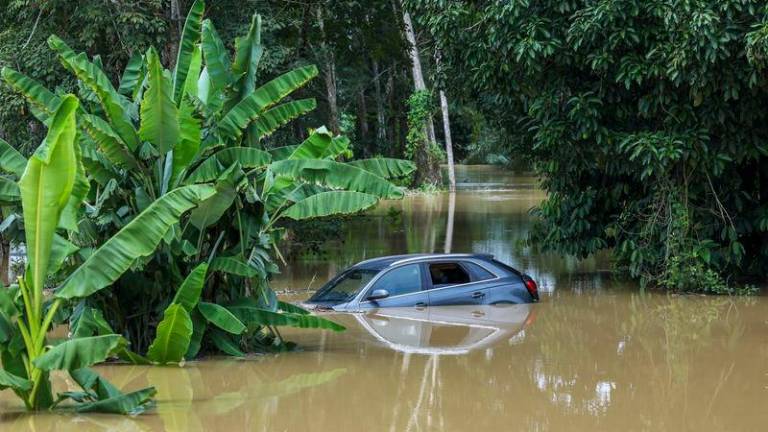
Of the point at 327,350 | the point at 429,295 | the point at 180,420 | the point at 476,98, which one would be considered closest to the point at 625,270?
the point at 476,98

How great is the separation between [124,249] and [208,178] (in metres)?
2.82

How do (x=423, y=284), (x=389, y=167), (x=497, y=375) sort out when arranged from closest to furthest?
(x=497, y=375), (x=389, y=167), (x=423, y=284)

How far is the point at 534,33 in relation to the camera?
18.6 m

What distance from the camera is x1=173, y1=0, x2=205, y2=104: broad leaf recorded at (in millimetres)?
14477

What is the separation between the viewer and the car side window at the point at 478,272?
17.8m

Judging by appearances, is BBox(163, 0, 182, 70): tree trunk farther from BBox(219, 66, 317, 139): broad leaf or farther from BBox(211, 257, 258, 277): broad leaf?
BBox(211, 257, 258, 277): broad leaf

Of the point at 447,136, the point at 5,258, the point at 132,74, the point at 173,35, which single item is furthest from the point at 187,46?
the point at 447,136

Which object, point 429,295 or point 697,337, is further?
point 429,295

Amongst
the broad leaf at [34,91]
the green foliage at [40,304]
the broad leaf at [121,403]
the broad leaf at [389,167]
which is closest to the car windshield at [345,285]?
the broad leaf at [389,167]

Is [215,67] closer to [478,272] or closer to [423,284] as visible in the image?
[423,284]

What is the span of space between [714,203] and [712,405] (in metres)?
9.56

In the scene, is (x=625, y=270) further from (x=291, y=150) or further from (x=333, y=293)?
(x=291, y=150)

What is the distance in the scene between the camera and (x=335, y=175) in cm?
1374

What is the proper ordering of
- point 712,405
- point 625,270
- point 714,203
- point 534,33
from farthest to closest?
point 625,270
point 714,203
point 534,33
point 712,405
